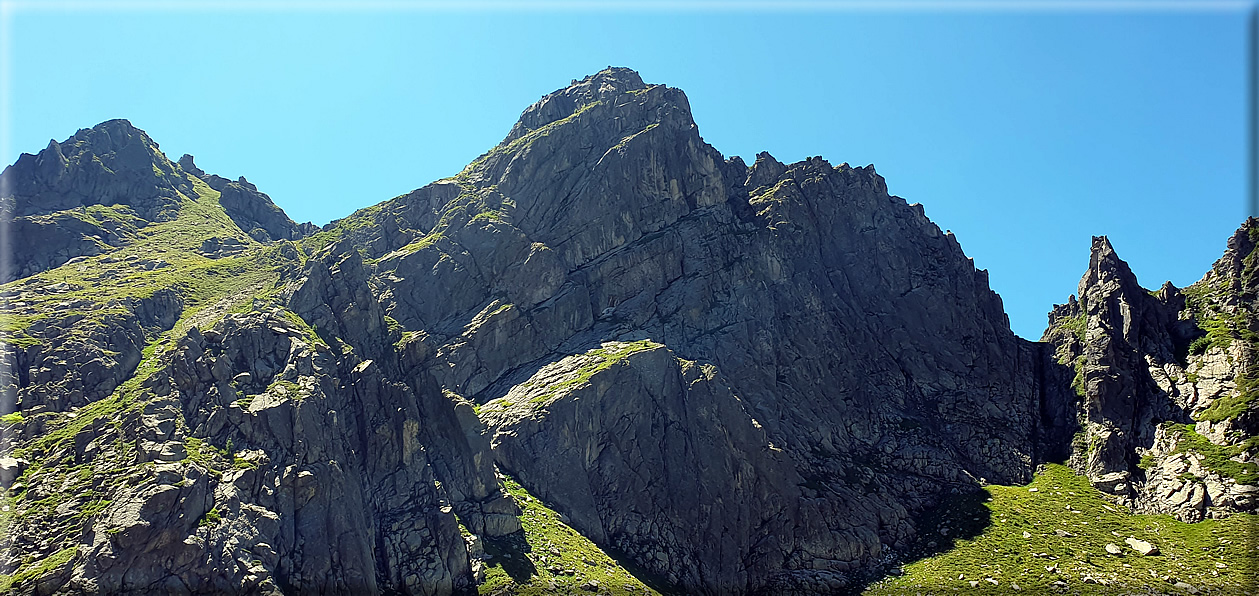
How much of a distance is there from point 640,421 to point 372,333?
46.7m

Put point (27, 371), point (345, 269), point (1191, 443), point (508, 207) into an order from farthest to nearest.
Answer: point (508, 207) < point (345, 269) < point (1191, 443) < point (27, 371)

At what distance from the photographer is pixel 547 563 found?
97.6 m

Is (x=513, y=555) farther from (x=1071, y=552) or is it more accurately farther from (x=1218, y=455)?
(x=1218, y=455)

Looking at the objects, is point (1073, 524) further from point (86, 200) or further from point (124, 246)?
point (86, 200)

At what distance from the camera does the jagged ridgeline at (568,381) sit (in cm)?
8538

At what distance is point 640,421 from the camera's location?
121875mm

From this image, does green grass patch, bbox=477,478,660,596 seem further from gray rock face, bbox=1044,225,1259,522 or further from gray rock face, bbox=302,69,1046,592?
gray rock face, bbox=1044,225,1259,522

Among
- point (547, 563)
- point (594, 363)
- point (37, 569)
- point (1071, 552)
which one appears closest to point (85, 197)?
point (594, 363)

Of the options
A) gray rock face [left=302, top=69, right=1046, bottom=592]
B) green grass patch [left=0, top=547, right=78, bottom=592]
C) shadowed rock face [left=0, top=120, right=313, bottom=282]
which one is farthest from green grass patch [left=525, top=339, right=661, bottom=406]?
shadowed rock face [left=0, top=120, right=313, bottom=282]

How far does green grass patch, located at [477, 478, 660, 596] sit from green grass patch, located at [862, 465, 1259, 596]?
36.7 meters

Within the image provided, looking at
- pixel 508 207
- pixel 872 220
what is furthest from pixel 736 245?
pixel 508 207

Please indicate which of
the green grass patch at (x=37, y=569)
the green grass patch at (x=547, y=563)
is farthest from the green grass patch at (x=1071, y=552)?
the green grass patch at (x=37, y=569)

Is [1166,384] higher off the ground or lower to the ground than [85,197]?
lower

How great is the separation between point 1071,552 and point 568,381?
78909 millimetres
